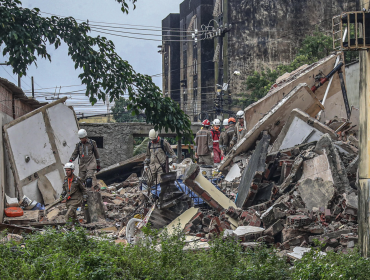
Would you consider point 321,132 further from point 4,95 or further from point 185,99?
point 185,99

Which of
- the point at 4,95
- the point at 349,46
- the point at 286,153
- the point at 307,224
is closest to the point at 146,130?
the point at 4,95

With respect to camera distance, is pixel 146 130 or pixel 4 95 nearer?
pixel 4 95

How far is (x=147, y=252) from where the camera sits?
17.7 feet

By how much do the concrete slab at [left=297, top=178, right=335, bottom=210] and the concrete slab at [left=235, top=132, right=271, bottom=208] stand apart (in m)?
0.90

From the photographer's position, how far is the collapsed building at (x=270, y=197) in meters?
6.78

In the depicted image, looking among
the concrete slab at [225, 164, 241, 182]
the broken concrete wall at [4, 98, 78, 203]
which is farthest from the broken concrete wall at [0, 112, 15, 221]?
the concrete slab at [225, 164, 241, 182]

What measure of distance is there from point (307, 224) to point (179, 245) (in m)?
2.19

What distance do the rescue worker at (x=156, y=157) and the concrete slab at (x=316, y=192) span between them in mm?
2992

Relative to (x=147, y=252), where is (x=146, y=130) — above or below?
above

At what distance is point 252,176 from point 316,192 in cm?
139

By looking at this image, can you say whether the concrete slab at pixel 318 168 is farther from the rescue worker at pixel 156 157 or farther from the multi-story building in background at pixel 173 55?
the multi-story building in background at pixel 173 55

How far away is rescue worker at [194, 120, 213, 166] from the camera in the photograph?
1268cm

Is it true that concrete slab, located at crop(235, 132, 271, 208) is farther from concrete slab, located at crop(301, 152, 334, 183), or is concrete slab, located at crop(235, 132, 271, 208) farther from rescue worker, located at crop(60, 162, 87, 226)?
rescue worker, located at crop(60, 162, 87, 226)

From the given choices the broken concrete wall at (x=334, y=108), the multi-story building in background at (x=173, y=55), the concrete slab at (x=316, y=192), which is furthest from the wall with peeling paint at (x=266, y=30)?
the concrete slab at (x=316, y=192)
